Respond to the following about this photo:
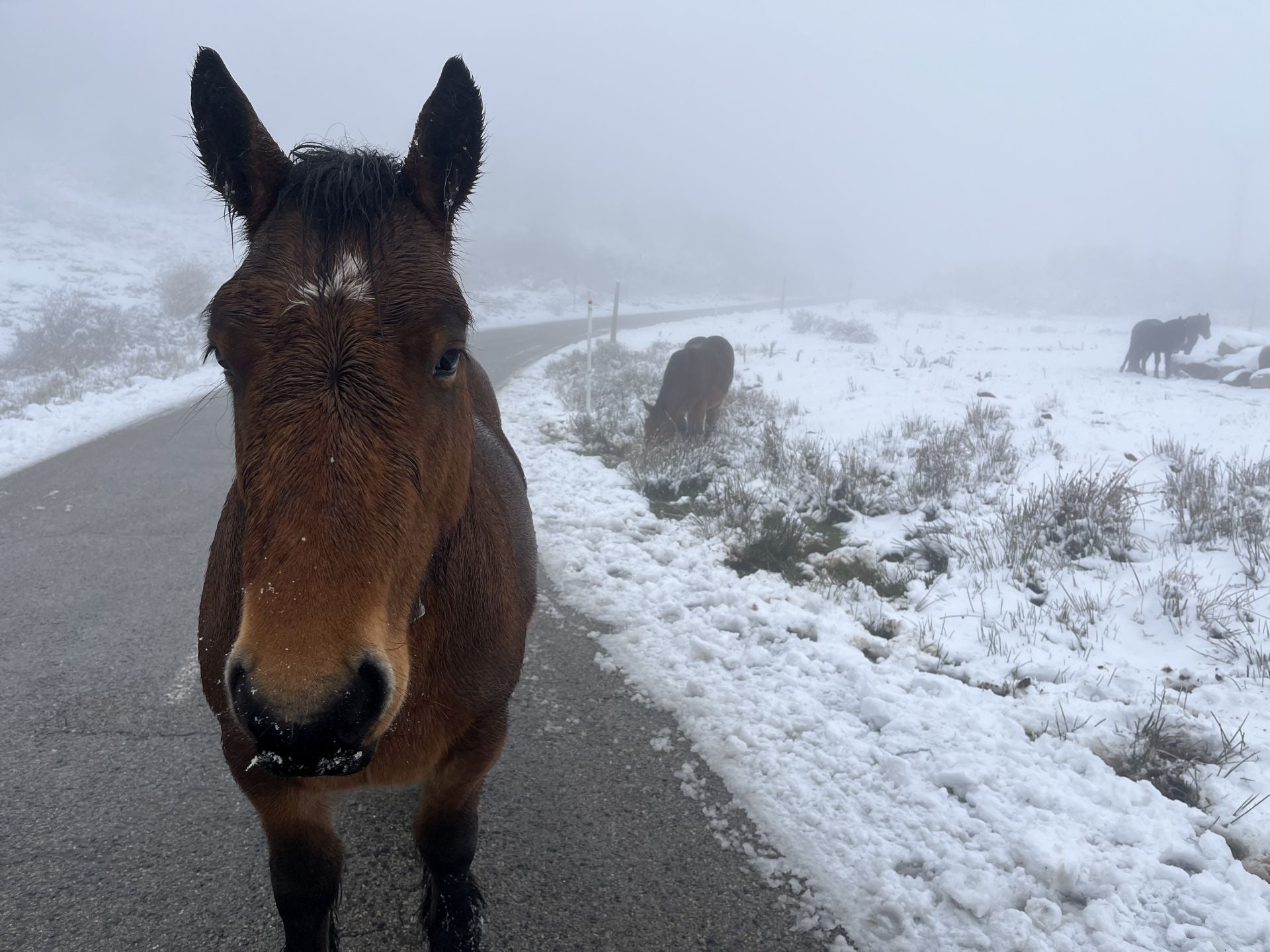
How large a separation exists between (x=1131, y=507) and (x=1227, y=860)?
13.6 ft

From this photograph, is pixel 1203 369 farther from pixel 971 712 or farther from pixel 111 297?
pixel 111 297

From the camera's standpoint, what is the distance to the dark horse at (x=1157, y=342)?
1734 cm

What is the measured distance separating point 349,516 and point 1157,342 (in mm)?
22421

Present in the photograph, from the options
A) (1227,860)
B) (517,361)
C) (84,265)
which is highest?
(84,265)

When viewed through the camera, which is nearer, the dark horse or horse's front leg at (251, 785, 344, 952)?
horse's front leg at (251, 785, 344, 952)

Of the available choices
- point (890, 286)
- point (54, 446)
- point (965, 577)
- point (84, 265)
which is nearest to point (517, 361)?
point (54, 446)

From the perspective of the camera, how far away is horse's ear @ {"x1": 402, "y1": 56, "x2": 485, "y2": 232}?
1.74 metres

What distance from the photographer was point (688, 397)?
33.3ft

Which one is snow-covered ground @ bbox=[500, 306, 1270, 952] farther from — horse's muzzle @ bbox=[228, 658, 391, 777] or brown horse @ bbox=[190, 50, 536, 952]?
horse's muzzle @ bbox=[228, 658, 391, 777]

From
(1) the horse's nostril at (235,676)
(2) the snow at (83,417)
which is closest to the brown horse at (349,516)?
(1) the horse's nostril at (235,676)

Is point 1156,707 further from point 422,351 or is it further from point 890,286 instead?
point 890,286

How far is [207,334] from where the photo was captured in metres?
1.55

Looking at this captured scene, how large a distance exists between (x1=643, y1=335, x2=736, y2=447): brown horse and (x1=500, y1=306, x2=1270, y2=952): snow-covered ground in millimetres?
2519

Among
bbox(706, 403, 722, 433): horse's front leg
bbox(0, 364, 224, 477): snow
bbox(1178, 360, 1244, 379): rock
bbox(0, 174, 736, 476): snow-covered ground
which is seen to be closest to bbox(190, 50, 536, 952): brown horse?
bbox(0, 174, 736, 476): snow-covered ground
